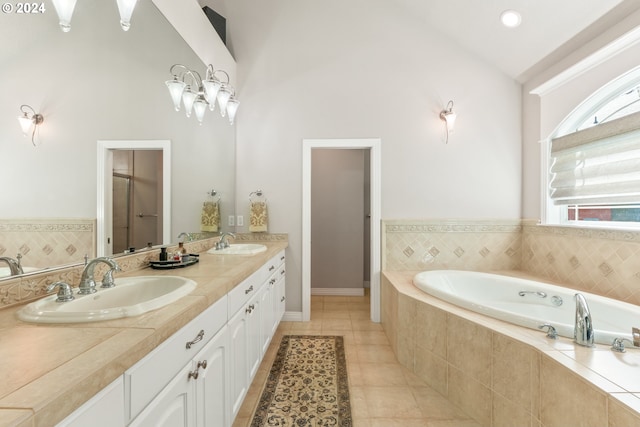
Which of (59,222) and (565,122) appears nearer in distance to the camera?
(59,222)

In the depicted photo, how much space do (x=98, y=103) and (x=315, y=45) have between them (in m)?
2.36

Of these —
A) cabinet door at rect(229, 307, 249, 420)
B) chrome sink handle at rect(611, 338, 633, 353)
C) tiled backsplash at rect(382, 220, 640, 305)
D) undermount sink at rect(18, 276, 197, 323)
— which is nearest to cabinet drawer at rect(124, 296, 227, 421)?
undermount sink at rect(18, 276, 197, 323)

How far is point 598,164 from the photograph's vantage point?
225 cm

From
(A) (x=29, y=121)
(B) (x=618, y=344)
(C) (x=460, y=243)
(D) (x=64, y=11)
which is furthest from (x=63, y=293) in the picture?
(C) (x=460, y=243)

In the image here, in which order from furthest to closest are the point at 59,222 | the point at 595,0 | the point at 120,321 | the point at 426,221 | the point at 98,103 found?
the point at 426,221, the point at 595,0, the point at 98,103, the point at 59,222, the point at 120,321

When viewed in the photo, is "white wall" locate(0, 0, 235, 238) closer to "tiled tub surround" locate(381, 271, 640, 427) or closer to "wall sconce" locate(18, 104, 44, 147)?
"wall sconce" locate(18, 104, 44, 147)

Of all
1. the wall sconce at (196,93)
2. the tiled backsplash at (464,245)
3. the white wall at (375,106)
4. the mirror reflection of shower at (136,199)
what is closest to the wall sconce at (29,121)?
the mirror reflection of shower at (136,199)

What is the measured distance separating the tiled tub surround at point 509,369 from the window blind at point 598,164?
138cm

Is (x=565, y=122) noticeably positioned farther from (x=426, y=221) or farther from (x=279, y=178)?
(x=279, y=178)

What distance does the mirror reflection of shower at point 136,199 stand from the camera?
1.51 metres

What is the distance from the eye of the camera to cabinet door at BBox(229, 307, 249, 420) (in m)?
1.46

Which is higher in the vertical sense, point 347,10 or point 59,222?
point 347,10

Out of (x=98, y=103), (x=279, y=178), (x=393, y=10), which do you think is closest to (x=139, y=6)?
(x=98, y=103)

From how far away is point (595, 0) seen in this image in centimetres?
197
